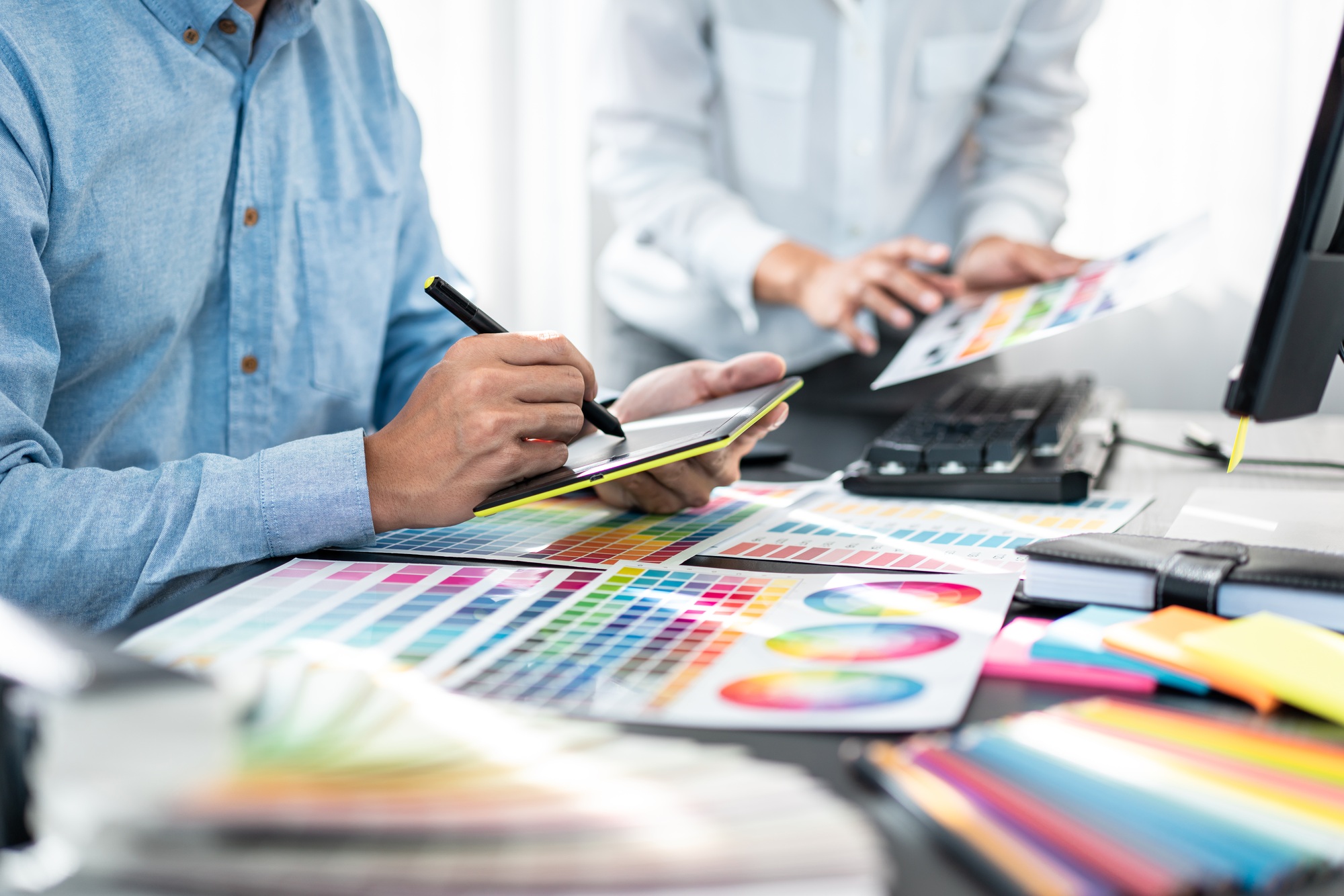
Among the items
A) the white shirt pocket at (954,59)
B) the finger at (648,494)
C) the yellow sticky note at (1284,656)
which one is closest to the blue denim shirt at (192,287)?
the finger at (648,494)

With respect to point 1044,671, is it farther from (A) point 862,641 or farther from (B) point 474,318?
(B) point 474,318

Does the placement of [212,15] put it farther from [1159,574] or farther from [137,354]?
[1159,574]

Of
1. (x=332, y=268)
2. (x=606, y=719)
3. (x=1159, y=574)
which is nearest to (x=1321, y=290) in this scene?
(x=1159, y=574)

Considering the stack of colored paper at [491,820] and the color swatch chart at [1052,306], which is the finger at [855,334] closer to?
the color swatch chart at [1052,306]

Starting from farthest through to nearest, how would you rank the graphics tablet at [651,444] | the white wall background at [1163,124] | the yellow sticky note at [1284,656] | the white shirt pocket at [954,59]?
1. the white wall background at [1163,124]
2. the white shirt pocket at [954,59]
3. the graphics tablet at [651,444]
4. the yellow sticky note at [1284,656]

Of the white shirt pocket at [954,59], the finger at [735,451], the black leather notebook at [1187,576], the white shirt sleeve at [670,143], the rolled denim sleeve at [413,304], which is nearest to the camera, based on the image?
the black leather notebook at [1187,576]

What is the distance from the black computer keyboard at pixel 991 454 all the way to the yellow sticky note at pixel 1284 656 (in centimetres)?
39

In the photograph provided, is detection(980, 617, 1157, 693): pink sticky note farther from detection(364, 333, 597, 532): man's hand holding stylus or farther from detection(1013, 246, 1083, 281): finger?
detection(1013, 246, 1083, 281): finger

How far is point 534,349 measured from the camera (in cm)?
82

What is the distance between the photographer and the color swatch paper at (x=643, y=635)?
1.68ft

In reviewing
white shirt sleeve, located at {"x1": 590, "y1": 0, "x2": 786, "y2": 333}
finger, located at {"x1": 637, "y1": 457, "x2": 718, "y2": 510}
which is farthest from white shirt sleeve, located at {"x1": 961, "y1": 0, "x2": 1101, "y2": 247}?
finger, located at {"x1": 637, "y1": 457, "x2": 718, "y2": 510}

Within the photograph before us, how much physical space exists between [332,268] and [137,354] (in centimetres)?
24

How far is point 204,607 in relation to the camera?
649 millimetres

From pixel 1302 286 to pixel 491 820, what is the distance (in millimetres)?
552
